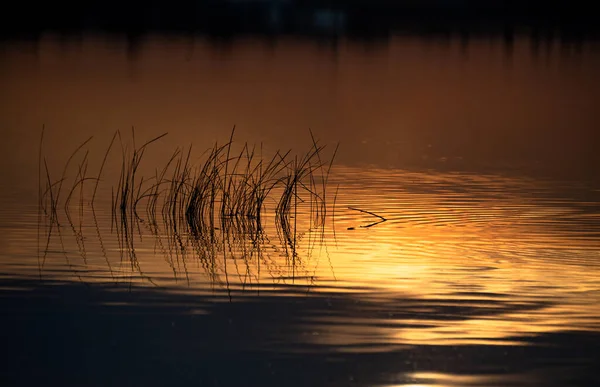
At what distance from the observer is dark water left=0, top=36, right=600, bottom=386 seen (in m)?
7.58

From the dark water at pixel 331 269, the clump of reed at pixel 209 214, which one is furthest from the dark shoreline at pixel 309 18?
the clump of reed at pixel 209 214

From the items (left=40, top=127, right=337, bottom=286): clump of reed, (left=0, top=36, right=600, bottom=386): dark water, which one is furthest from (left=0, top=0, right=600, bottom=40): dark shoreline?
(left=40, top=127, right=337, bottom=286): clump of reed

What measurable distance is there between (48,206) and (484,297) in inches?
225

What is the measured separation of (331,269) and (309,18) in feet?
233

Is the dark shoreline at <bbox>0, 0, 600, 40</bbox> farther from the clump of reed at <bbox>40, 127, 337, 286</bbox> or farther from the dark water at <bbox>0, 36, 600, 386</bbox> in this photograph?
the clump of reed at <bbox>40, 127, 337, 286</bbox>

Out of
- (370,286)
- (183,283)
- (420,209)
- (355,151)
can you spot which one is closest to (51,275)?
(183,283)

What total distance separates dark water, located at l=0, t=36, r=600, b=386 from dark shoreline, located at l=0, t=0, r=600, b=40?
41.6 metres

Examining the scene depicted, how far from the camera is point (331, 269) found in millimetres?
10375

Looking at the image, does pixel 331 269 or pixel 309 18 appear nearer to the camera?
pixel 331 269

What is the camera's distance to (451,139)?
78.8ft

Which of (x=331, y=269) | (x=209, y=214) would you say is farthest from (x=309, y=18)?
(x=331, y=269)

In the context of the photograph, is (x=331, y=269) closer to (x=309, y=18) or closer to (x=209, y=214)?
(x=209, y=214)

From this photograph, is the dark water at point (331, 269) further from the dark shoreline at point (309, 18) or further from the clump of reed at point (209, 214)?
the dark shoreline at point (309, 18)

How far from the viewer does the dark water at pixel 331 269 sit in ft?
24.9
